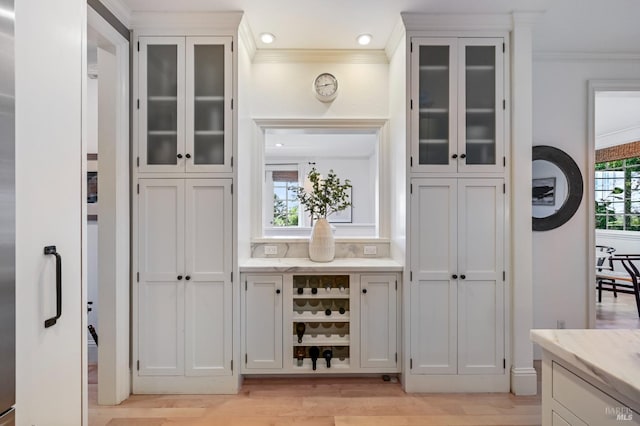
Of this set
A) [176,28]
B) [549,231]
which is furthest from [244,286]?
[549,231]

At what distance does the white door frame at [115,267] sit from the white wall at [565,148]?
3466 millimetres

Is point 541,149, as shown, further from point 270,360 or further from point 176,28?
point 176,28

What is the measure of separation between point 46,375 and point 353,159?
725 centimetres

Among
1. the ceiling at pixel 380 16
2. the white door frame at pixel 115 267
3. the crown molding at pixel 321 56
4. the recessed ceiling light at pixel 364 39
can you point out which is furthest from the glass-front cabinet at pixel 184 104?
the recessed ceiling light at pixel 364 39

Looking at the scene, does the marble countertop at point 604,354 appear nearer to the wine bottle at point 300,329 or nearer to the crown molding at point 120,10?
the wine bottle at point 300,329

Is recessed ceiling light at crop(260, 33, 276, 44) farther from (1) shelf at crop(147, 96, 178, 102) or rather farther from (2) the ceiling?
(1) shelf at crop(147, 96, 178, 102)

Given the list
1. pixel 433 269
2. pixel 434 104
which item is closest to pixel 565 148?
pixel 434 104

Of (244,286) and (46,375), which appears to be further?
(244,286)

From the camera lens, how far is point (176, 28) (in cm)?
243

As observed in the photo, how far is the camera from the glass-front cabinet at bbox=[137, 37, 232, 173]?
2.43 metres

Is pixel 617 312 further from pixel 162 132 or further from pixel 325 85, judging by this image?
pixel 162 132

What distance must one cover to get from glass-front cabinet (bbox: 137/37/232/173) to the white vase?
2.95 feet

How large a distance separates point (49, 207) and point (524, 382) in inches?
121

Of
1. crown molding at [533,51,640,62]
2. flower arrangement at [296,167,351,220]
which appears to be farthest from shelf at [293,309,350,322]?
crown molding at [533,51,640,62]
